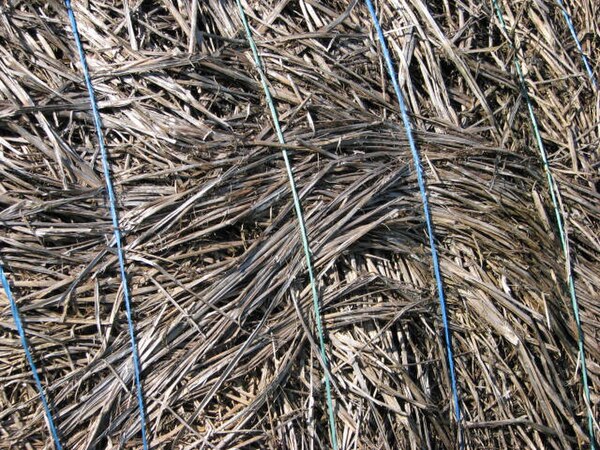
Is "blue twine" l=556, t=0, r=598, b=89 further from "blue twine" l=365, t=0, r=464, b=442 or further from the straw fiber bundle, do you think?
"blue twine" l=365, t=0, r=464, b=442

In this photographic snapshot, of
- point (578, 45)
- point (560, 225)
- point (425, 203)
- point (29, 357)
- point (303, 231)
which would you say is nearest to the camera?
point (29, 357)

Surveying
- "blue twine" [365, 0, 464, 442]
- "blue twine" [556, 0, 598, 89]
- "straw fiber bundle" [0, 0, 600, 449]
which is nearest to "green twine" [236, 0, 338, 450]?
"straw fiber bundle" [0, 0, 600, 449]

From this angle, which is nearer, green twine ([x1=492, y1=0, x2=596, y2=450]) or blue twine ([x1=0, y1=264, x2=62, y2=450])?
blue twine ([x1=0, y1=264, x2=62, y2=450])

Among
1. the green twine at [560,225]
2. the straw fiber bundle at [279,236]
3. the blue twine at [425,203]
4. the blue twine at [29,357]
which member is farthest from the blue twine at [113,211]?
the green twine at [560,225]

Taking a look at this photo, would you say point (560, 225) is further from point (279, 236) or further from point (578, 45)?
point (279, 236)

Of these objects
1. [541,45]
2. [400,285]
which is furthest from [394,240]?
[541,45]

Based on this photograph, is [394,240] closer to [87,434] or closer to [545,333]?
[545,333]

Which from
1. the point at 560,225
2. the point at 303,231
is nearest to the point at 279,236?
the point at 303,231

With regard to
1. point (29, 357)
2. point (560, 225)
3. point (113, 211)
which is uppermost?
point (113, 211)

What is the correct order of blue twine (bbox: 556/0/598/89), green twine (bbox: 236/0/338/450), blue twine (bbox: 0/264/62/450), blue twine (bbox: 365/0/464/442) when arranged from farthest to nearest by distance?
blue twine (bbox: 556/0/598/89)
blue twine (bbox: 365/0/464/442)
green twine (bbox: 236/0/338/450)
blue twine (bbox: 0/264/62/450)

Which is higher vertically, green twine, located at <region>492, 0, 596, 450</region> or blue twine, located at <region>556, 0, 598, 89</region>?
blue twine, located at <region>556, 0, 598, 89</region>
